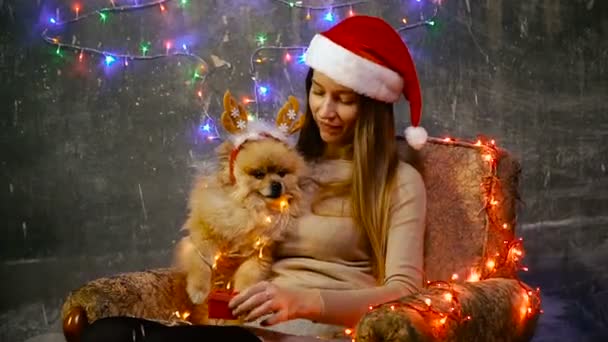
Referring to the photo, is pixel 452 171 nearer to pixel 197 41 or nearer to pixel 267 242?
pixel 267 242

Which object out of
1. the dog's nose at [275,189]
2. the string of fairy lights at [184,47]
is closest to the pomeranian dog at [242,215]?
the dog's nose at [275,189]

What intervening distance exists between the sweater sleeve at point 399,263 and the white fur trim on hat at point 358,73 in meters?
0.18

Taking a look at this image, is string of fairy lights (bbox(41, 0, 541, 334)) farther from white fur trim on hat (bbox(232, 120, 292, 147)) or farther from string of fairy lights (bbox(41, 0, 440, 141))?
white fur trim on hat (bbox(232, 120, 292, 147))

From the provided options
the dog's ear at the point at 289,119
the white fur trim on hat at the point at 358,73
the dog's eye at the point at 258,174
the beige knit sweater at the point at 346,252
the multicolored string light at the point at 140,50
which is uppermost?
the multicolored string light at the point at 140,50

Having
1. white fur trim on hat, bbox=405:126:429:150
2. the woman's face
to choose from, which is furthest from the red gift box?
white fur trim on hat, bbox=405:126:429:150

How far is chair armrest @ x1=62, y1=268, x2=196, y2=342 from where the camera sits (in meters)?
1.77

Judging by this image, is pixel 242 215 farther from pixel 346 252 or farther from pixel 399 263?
pixel 399 263

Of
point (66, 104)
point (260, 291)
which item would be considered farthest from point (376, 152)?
point (66, 104)

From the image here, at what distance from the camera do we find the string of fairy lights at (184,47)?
302 centimetres

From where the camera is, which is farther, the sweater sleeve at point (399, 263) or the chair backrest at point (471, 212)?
the chair backrest at point (471, 212)

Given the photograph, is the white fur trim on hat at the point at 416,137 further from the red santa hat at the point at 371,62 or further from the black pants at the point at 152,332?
the black pants at the point at 152,332

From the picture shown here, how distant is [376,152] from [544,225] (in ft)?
4.15

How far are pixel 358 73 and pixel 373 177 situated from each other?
0.24m

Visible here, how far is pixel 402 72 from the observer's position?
201 centimetres
